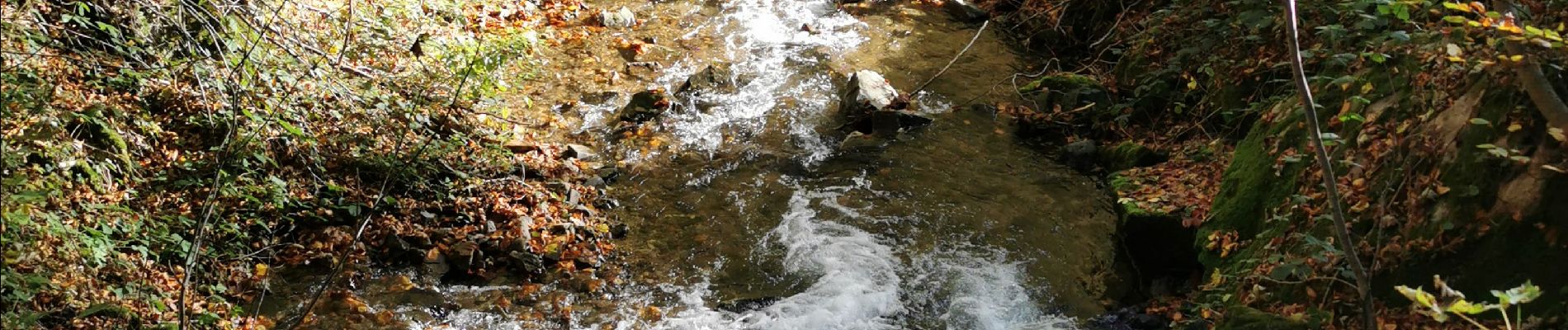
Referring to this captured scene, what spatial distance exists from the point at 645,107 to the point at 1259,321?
5.75 m

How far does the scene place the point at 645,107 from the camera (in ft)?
29.6

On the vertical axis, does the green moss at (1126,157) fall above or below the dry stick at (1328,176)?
below

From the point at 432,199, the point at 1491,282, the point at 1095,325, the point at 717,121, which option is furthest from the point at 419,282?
the point at 1491,282

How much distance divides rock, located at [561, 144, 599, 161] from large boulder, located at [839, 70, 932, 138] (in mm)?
2337

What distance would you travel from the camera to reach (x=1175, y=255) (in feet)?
20.4

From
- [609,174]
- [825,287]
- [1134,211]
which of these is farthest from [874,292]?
[609,174]

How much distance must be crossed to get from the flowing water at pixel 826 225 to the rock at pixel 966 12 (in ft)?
6.00

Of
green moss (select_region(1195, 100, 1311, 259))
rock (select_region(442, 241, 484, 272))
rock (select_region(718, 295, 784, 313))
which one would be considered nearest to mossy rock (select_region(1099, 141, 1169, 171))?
green moss (select_region(1195, 100, 1311, 259))

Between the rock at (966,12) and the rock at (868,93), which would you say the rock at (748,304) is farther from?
the rock at (966,12)

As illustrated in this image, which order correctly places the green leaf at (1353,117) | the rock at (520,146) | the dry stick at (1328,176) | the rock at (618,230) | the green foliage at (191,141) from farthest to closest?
the rock at (520,146) < the rock at (618,230) < the green leaf at (1353,117) < the green foliage at (191,141) < the dry stick at (1328,176)

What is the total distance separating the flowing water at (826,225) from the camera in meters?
6.08

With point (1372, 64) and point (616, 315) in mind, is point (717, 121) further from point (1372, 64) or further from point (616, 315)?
point (1372, 64)

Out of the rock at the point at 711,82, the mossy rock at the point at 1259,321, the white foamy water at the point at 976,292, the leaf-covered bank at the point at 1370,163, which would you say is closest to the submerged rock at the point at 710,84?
the rock at the point at 711,82

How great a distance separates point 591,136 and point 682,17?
12.2 feet
